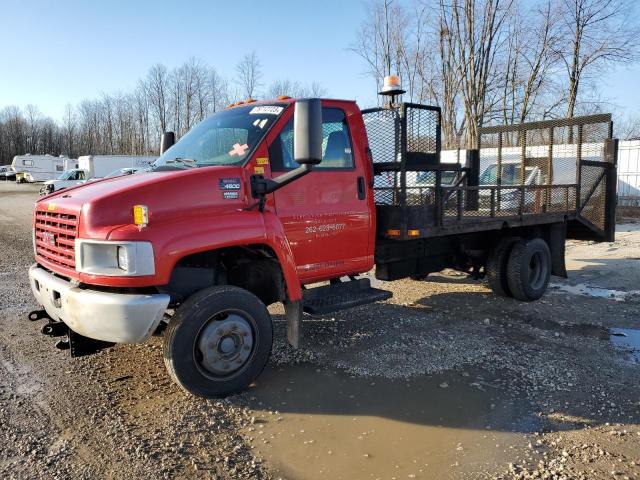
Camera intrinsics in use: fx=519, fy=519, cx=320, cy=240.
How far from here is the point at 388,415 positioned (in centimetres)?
388

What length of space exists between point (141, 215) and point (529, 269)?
221 inches

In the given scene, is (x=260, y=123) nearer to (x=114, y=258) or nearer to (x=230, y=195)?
(x=230, y=195)

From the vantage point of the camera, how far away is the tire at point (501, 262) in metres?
7.36

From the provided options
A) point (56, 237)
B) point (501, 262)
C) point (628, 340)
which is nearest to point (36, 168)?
point (501, 262)

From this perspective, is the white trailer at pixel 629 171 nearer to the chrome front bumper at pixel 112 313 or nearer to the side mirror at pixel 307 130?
the side mirror at pixel 307 130

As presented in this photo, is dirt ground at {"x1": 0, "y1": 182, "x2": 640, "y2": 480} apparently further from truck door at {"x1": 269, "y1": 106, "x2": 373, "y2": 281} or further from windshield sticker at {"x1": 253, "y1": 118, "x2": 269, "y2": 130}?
windshield sticker at {"x1": 253, "y1": 118, "x2": 269, "y2": 130}

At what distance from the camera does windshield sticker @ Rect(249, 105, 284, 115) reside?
15.2ft

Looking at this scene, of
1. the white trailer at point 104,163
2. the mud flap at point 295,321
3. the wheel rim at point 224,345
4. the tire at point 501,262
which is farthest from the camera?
the white trailer at point 104,163

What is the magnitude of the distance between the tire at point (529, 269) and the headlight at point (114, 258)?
17.3 ft

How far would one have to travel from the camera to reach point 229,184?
412cm

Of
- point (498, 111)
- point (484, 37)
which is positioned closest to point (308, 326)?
point (484, 37)

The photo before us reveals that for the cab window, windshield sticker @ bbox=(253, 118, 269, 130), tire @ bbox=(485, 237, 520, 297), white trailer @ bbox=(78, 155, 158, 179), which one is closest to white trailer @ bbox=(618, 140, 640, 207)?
tire @ bbox=(485, 237, 520, 297)

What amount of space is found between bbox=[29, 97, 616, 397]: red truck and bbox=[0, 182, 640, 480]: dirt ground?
392mm

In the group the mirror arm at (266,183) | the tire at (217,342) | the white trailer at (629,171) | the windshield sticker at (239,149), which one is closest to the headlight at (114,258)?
the tire at (217,342)
